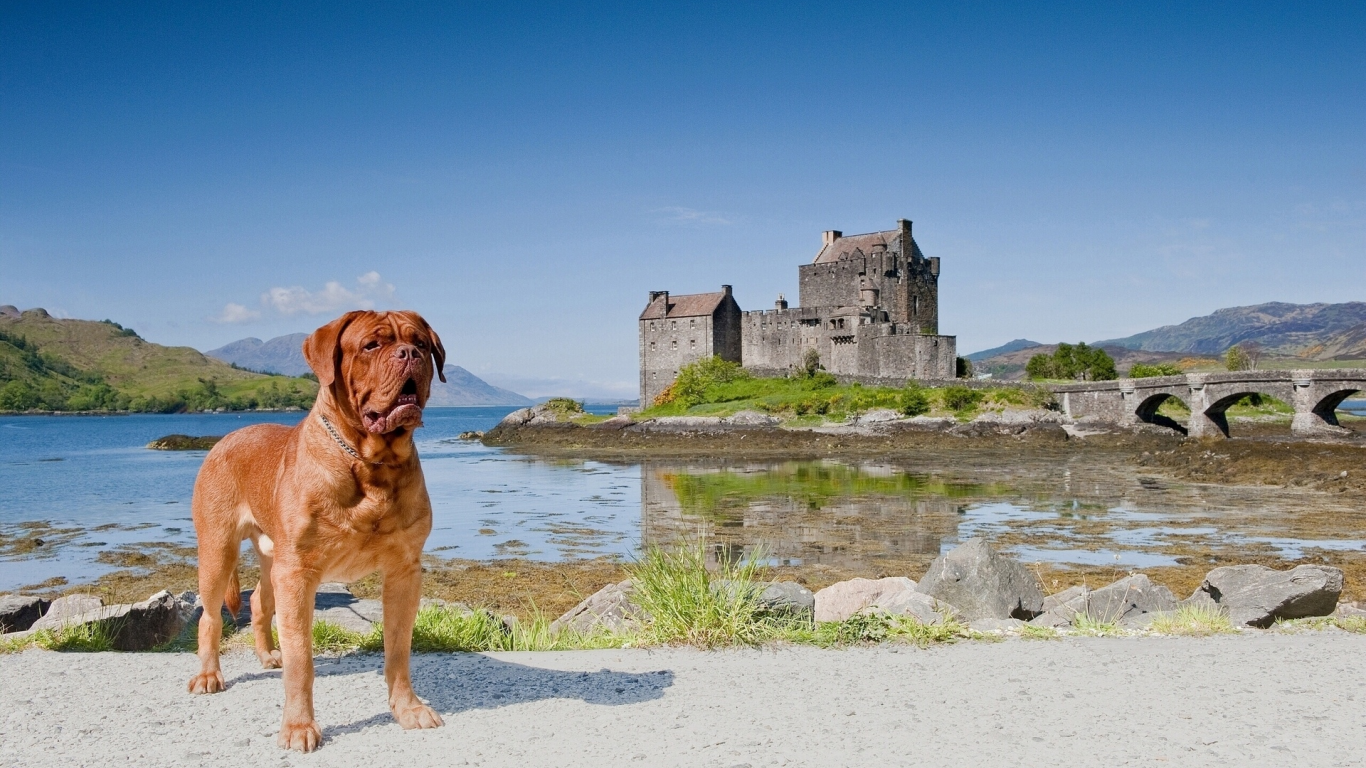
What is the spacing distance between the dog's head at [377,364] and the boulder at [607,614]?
4094mm

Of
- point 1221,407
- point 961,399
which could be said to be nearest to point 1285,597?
point 1221,407

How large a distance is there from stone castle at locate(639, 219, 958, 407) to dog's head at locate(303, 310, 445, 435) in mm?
58286

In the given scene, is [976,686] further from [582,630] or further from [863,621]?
[582,630]

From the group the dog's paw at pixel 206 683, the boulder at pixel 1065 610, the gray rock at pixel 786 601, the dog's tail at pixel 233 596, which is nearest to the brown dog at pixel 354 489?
the dog's paw at pixel 206 683

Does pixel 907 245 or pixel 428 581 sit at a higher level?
pixel 907 245

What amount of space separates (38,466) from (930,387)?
50412 millimetres

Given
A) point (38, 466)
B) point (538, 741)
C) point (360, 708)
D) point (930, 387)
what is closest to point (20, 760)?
point (360, 708)

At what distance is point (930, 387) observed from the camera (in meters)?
58.8

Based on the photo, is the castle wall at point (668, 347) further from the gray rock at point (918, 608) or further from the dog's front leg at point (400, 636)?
the dog's front leg at point (400, 636)

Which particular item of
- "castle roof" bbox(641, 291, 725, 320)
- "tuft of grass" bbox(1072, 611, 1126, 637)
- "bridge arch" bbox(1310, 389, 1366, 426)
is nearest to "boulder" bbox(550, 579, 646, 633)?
"tuft of grass" bbox(1072, 611, 1126, 637)

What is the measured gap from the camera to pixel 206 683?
19.7 feet

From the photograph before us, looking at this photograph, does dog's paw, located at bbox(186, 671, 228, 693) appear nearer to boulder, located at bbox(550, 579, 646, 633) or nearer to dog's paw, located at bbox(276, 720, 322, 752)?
dog's paw, located at bbox(276, 720, 322, 752)

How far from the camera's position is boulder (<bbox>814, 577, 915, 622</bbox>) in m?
10.5

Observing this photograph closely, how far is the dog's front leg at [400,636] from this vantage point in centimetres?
537
